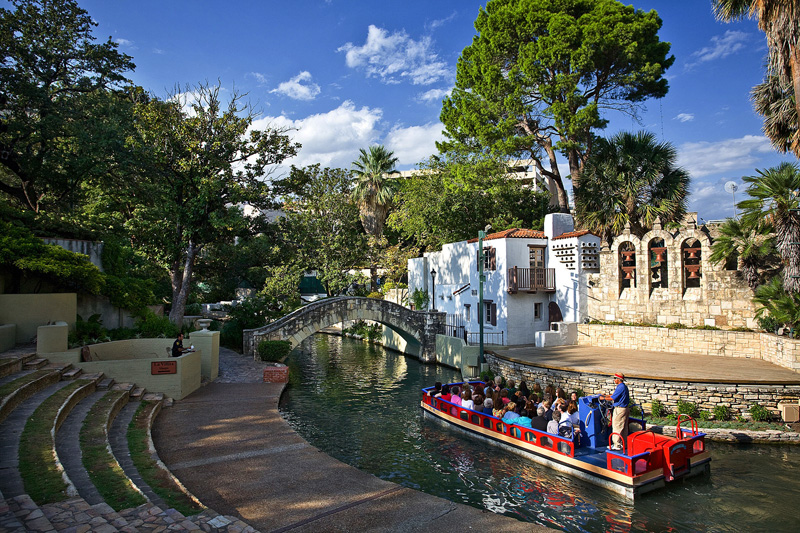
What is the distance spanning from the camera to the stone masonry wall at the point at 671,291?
2142 cm

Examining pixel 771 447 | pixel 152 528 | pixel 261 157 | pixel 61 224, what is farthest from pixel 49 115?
pixel 771 447

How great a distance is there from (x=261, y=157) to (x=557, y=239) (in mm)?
16442

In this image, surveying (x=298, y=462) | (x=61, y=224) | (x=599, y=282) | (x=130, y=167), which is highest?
(x=130, y=167)

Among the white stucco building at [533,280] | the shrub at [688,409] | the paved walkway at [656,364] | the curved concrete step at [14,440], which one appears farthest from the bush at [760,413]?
the curved concrete step at [14,440]

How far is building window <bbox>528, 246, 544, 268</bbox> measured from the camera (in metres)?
28.0

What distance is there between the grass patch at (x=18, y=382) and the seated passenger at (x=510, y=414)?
12.5m

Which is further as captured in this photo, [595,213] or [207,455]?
[595,213]

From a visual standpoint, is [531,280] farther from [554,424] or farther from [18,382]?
[18,382]

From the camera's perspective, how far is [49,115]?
909 inches

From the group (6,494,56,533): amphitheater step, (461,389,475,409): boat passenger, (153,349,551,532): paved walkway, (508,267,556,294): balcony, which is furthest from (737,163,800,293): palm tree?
(6,494,56,533): amphitheater step

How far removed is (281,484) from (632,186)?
78.8ft

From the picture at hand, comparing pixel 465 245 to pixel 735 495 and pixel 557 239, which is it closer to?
pixel 557 239

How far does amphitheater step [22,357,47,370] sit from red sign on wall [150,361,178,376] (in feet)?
9.64

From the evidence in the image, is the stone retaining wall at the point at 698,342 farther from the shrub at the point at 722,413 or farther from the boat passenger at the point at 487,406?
the boat passenger at the point at 487,406
